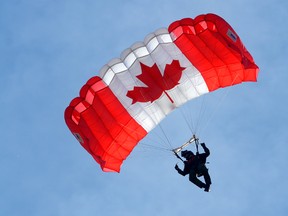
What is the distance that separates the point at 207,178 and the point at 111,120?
3.44 m

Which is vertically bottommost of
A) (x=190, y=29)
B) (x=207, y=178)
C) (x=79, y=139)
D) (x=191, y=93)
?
(x=207, y=178)

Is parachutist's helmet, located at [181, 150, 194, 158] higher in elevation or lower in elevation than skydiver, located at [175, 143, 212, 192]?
higher

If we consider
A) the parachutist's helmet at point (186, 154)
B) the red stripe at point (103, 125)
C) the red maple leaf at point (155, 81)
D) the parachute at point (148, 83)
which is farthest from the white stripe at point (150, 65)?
the parachutist's helmet at point (186, 154)

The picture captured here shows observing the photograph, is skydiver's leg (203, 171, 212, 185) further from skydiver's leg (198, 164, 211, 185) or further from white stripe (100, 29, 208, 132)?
white stripe (100, 29, 208, 132)

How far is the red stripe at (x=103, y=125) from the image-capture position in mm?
20156

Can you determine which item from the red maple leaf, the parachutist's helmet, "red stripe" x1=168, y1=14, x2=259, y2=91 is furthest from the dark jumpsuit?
"red stripe" x1=168, y1=14, x2=259, y2=91

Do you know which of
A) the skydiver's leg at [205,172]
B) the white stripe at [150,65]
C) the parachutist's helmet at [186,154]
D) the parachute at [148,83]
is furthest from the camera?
the white stripe at [150,65]

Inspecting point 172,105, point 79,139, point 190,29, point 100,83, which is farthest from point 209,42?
point 79,139

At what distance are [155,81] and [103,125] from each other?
2.12 metres

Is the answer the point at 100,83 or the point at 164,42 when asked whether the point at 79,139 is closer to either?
the point at 100,83

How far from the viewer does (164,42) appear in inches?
800

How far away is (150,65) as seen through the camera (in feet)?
66.3

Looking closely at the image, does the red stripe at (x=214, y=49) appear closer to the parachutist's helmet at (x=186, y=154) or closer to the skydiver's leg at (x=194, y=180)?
the parachutist's helmet at (x=186, y=154)

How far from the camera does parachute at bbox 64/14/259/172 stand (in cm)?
2014
